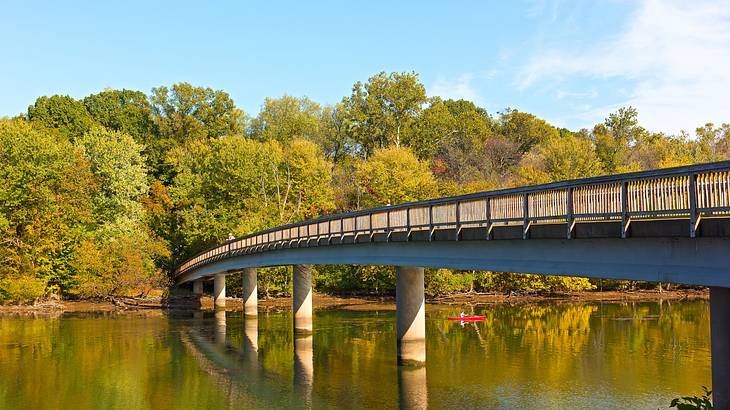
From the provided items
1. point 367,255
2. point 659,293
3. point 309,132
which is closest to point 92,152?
point 309,132

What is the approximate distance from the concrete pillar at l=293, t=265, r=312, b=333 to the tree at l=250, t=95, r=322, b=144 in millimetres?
Result: 61916

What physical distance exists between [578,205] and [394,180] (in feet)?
179

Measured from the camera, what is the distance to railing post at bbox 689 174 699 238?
1370 centimetres

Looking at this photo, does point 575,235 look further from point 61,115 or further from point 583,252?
point 61,115

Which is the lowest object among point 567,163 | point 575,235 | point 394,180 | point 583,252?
point 583,252

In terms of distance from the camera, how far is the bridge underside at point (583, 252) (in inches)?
546

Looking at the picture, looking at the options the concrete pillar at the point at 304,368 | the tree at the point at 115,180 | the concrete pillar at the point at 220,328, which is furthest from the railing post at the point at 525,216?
the tree at the point at 115,180

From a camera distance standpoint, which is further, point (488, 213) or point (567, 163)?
point (567, 163)

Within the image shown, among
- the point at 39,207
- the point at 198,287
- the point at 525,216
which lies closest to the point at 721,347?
the point at 525,216

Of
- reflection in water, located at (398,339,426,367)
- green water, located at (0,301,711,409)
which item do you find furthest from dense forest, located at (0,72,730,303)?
reflection in water, located at (398,339,426,367)

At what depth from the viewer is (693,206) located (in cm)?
1373

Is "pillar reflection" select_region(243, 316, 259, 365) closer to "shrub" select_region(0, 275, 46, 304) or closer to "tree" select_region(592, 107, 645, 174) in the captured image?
"shrub" select_region(0, 275, 46, 304)

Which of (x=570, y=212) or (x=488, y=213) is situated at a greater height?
(x=488, y=213)

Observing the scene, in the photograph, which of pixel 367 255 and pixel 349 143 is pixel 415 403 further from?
pixel 349 143
